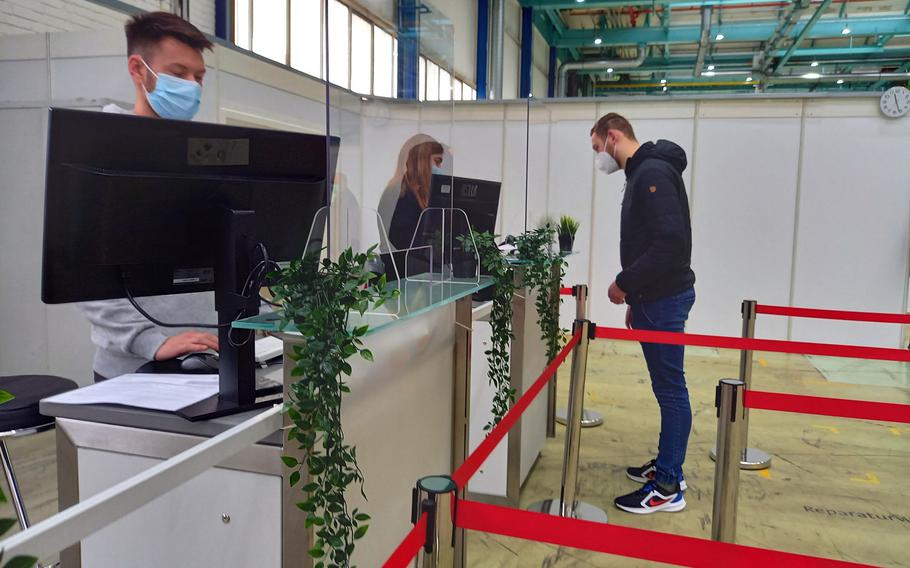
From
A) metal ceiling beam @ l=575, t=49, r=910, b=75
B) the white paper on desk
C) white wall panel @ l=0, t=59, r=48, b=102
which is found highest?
metal ceiling beam @ l=575, t=49, r=910, b=75

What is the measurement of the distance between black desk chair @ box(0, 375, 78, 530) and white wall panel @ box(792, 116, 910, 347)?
232 inches

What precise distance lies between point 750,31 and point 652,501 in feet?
30.7

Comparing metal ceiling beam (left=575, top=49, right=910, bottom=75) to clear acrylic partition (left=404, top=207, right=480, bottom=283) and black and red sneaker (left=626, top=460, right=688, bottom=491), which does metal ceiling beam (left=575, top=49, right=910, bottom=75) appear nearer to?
black and red sneaker (left=626, top=460, right=688, bottom=491)

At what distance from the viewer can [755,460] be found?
3406 millimetres

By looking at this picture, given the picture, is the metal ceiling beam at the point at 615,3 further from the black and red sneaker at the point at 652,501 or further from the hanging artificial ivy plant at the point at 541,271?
the black and red sneaker at the point at 652,501

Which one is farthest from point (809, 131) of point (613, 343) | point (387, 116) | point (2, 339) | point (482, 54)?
point (2, 339)

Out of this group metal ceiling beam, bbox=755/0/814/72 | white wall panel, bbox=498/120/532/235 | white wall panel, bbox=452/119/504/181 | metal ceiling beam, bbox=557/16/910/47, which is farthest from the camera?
metal ceiling beam, bbox=557/16/910/47

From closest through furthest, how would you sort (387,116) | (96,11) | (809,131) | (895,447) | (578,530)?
1. (578,530)
2. (387,116)
3. (895,447)
4. (96,11)
5. (809,131)

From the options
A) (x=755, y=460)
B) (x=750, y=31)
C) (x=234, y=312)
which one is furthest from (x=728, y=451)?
(x=750, y=31)

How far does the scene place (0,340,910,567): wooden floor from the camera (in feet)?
8.29

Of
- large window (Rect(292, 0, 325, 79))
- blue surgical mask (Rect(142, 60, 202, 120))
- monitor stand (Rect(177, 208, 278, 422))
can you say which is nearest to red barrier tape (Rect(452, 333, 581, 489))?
monitor stand (Rect(177, 208, 278, 422))

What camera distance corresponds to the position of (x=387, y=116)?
6.15 ft

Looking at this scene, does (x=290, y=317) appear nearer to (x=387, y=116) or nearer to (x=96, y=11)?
(x=387, y=116)

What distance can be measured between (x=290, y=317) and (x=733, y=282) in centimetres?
584
